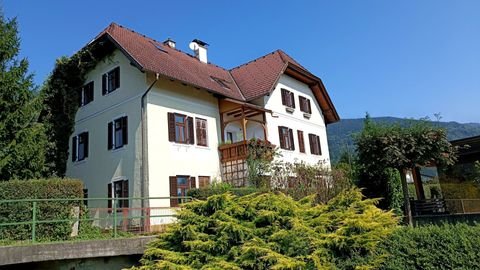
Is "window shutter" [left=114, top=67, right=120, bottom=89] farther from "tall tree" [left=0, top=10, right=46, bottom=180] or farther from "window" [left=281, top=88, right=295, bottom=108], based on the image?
"window" [left=281, top=88, right=295, bottom=108]

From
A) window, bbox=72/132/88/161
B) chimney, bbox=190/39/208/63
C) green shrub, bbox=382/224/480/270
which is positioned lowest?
green shrub, bbox=382/224/480/270

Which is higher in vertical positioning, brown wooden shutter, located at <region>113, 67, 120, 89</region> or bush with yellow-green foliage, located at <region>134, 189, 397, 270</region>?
brown wooden shutter, located at <region>113, 67, 120, 89</region>

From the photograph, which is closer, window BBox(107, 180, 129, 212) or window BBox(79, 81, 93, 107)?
window BBox(107, 180, 129, 212)

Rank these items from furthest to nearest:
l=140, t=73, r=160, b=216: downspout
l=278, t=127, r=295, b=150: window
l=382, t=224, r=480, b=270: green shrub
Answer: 1. l=278, t=127, r=295, b=150: window
2. l=140, t=73, r=160, b=216: downspout
3. l=382, t=224, r=480, b=270: green shrub

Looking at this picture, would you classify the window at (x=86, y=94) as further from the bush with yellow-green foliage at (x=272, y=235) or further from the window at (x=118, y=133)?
the bush with yellow-green foliage at (x=272, y=235)

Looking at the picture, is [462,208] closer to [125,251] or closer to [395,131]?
[395,131]

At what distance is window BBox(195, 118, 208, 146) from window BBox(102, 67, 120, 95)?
4343 mm

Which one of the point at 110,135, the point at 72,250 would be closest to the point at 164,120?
the point at 110,135

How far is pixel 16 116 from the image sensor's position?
1445 cm

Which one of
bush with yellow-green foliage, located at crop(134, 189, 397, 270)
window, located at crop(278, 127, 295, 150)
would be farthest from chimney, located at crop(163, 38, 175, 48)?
bush with yellow-green foliage, located at crop(134, 189, 397, 270)

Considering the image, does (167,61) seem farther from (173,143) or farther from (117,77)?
(173,143)

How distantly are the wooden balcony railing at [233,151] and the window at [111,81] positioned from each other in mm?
6148

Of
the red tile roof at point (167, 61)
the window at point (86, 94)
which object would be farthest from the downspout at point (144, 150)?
the window at point (86, 94)

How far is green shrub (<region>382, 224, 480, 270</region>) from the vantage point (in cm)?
718
